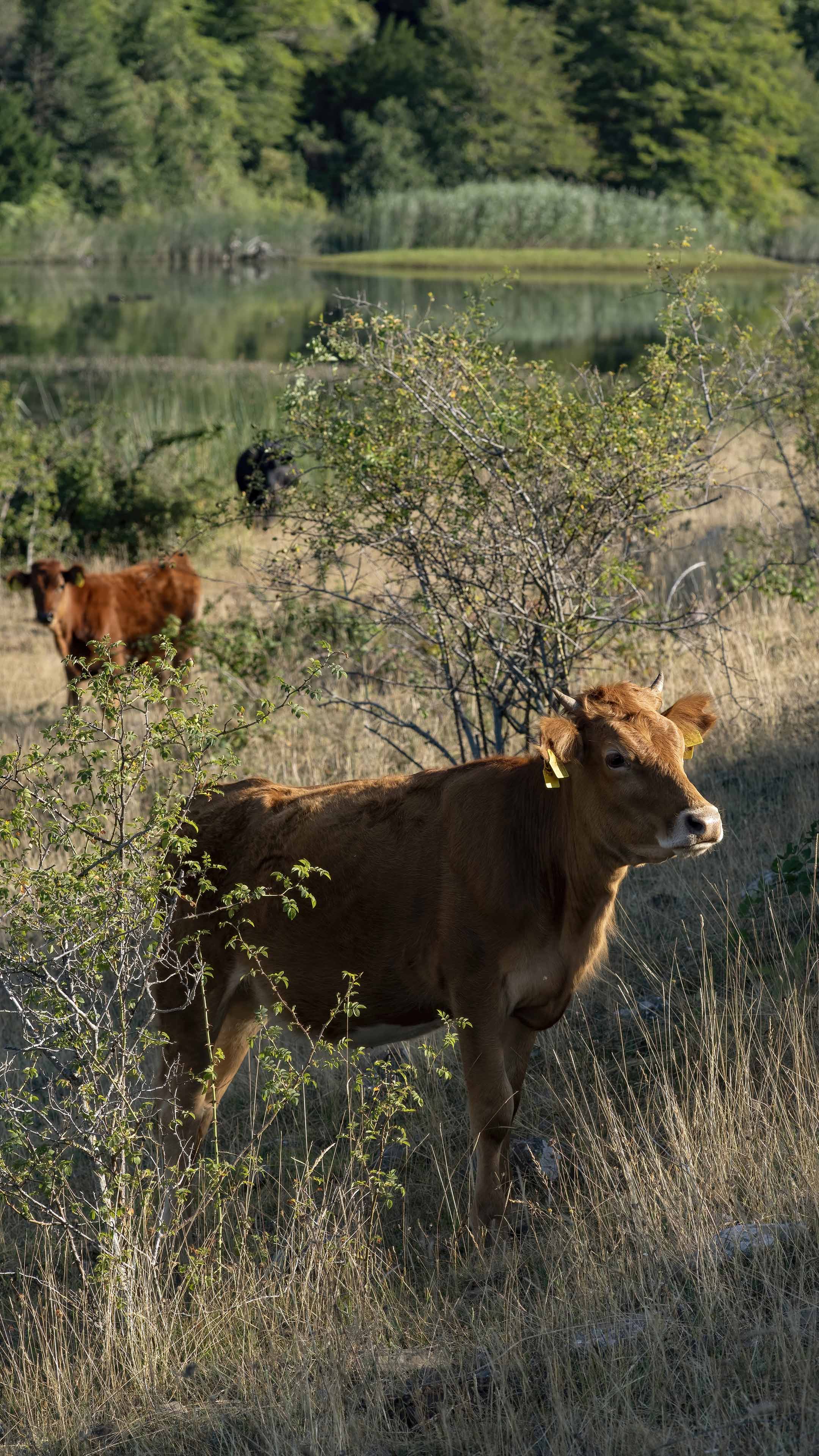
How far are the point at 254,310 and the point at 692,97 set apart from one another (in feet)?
157

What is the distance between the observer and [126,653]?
42.2ft

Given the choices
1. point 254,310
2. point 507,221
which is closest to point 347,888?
point 254,310

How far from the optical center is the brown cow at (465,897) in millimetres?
4461

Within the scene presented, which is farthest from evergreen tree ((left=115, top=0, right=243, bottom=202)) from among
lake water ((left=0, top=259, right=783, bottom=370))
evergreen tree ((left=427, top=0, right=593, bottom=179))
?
lake water ((left=0, top=259, right=783, bottom=370))

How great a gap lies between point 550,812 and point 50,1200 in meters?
2.05

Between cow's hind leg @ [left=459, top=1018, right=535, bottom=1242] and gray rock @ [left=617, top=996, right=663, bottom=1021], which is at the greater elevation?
cow's hind leg @ [left=459, top=1018, right=535, bottom=1242]

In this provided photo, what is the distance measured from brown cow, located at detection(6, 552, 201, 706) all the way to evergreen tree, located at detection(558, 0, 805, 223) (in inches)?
2765

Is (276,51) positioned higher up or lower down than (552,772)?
higher up

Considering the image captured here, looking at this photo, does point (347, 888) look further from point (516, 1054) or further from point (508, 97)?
point (508, 97)

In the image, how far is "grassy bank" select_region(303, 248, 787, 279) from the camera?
58469 mm

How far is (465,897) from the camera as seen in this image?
4.69 m

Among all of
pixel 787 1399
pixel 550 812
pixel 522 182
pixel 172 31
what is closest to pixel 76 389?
pixel 550 812

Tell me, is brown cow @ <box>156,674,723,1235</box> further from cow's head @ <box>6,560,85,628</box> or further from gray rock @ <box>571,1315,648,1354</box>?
cow's head @ <box>6,560,85,628</box>

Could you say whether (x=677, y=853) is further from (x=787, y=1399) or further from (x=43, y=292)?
(x=43, y=292)
